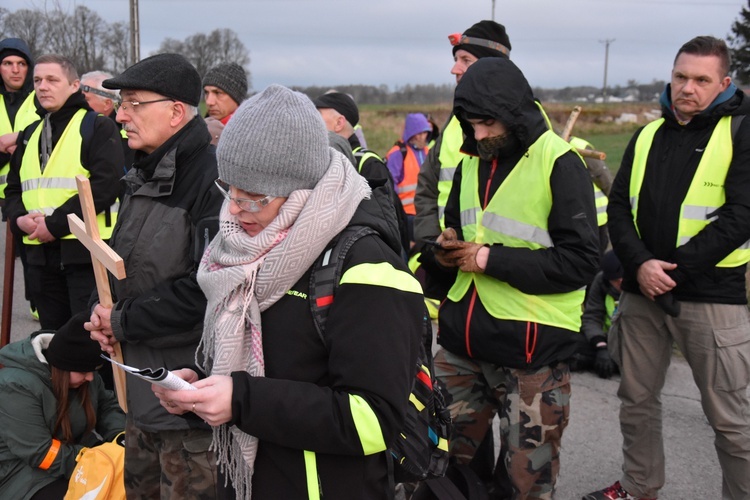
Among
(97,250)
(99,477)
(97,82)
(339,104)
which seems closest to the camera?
(97,250)

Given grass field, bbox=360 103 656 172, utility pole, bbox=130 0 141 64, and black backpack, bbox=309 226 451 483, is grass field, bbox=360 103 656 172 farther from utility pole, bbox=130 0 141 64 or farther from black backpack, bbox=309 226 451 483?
black backpack, bbox=309 226 451 483

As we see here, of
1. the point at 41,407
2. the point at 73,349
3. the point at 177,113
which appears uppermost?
the point at 177,113

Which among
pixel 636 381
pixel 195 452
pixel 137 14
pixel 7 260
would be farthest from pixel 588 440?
pixel 137 14

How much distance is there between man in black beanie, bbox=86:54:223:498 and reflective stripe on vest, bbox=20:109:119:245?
197 centimetres

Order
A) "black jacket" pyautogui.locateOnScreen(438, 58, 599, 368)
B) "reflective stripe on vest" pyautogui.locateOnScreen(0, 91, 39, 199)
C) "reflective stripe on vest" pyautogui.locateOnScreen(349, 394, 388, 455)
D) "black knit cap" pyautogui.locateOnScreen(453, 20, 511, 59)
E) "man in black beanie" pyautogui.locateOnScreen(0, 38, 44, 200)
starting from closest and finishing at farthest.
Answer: "reflective stripe on vest" pyautogui.locateOnScreen(349, 394, 388, 455), "black jacket" pyautogui.locateOnScreen(438, 58, 599, 368), "black knit cap" pyautogui.locateOnScreen(453, 20, 511, 59), "reflective stripe on vest" pyautogui.locateOnScreen(0, 91, 39, 199), "man in black beanie" pyautogui.locateOnScreen(0, 38, 44, 200)

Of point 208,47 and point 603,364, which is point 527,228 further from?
point 208,47

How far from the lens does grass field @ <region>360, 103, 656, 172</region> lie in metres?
27.2

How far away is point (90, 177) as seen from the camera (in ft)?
14.9

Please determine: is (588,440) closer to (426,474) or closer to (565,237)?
(565,237)

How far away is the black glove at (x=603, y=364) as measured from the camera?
18.0 feet

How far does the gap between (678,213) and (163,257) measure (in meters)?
2.34

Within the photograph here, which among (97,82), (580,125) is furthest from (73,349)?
(580,125)

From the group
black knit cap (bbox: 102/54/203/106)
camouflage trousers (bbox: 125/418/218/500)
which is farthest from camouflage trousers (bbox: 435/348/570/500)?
black knit cap (bbox: 102/54/203/106)

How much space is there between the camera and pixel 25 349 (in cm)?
→ 352
